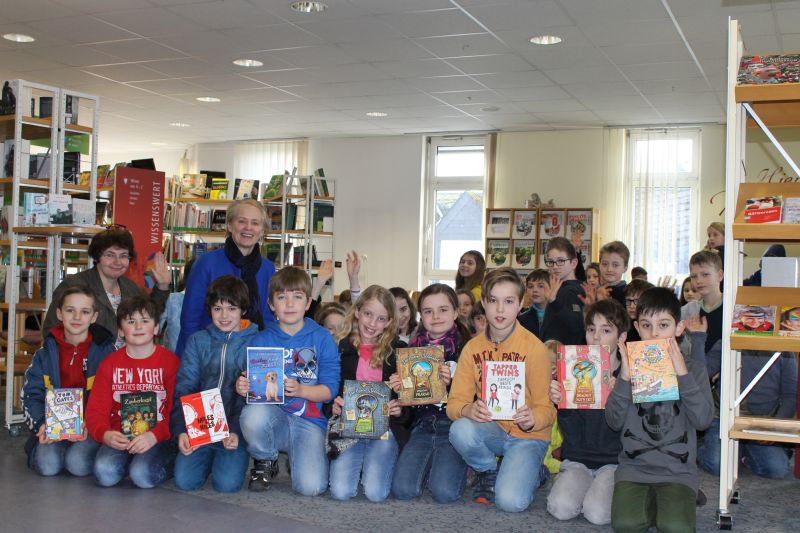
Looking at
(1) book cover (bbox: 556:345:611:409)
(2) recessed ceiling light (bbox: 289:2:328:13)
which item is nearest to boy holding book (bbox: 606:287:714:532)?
(1) book cover (bbox: 556:345:611:409)

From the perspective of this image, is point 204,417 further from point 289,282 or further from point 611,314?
point 611,314

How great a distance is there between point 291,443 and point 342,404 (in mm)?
323

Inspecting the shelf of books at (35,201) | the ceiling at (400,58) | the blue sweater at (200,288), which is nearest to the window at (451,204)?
the ceiling at (400,58)

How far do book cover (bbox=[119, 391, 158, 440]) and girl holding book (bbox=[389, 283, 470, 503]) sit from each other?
1.14 metres

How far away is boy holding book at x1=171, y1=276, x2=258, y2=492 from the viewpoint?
3.89 m

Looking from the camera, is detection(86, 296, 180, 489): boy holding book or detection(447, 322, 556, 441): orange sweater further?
detection(86, 296, 180, 489): boy holding book

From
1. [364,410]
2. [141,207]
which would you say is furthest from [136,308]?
[141,207]

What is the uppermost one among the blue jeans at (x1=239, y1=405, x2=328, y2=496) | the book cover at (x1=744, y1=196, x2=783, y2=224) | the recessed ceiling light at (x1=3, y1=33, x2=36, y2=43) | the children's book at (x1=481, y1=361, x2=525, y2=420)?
the recessed ceiling light at (x1=3, y1=33, x2=36, y2=43)

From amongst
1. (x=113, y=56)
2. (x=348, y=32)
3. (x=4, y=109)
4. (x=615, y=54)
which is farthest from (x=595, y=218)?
(x=4, y=109)

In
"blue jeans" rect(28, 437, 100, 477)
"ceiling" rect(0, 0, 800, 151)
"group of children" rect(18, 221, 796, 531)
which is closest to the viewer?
"group of children" rect(18, 221, 796, 531)

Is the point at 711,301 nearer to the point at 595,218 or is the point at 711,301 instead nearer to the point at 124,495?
the point at 124,495

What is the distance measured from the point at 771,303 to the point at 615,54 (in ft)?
15.1

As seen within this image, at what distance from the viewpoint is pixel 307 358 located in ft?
12.9

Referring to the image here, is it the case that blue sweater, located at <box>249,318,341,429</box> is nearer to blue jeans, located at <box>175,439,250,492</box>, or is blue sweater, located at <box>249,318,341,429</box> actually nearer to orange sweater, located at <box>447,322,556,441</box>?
blue jeans, located at <box>175,439,250,492</box>
